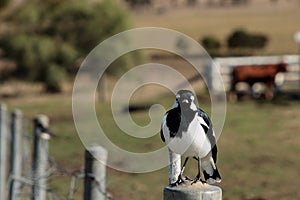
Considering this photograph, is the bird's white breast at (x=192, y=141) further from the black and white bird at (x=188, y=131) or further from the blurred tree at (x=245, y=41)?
the blurred tree at (x=245, y=41)

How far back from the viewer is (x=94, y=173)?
5016 millimetres

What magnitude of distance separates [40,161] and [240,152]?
25.6 ft

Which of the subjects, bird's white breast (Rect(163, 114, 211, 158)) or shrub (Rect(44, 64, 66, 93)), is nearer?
bird's white breast (Rect(163, 114, 211, 158))

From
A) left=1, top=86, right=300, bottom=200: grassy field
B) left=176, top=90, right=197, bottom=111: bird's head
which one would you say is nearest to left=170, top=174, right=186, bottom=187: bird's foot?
left=176, top=90, right=197, bottom=111: bird's head

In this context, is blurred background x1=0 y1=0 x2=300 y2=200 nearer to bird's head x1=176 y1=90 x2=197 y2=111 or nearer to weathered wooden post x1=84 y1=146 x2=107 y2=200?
weathered wooden post x1=84 y1=146 x2=107 y2=200

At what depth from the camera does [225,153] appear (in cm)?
1416

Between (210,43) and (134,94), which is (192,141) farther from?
(210,43)

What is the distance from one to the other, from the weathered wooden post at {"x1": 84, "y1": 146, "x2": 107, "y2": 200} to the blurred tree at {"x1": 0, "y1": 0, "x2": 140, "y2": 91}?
25.1m

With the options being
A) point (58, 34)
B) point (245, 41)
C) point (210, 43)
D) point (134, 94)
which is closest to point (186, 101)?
point (134, 94)

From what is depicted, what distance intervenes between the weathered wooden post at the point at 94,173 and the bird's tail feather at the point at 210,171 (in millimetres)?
1080

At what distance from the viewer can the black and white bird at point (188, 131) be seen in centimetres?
368

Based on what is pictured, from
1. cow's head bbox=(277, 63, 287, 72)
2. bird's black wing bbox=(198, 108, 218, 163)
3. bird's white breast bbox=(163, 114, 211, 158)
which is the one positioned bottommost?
bird's white breast bbox=(163, 114, 211, 158)

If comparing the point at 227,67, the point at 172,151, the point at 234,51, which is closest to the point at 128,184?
the point at 172,151

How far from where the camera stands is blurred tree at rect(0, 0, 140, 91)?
30.5 meters
